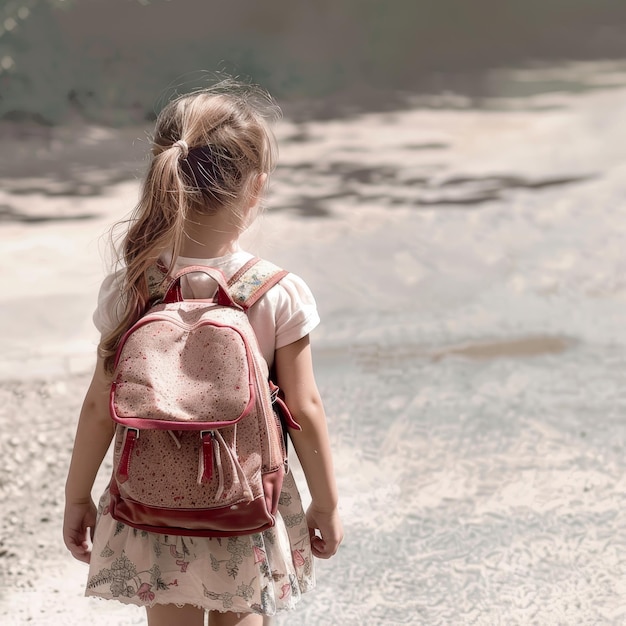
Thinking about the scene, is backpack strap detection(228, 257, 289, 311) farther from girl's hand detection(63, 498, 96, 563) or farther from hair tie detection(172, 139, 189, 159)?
girl's hand detection(63, 498, 96, 563)

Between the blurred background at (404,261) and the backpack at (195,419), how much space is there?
11.4 inches

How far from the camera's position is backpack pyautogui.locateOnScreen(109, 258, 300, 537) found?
119 cm

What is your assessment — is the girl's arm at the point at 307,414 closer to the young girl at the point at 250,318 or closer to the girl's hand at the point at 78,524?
the young girl at the point at 250,318

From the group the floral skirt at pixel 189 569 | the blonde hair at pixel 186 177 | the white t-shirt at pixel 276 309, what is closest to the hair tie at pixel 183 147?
the blonde hair at pixel 186 177

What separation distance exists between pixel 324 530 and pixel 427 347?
2.31 m

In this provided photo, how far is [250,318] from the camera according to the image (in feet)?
4.22

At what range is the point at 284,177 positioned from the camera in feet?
20.5

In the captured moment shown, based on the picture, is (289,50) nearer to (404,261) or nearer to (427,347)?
(404,261)

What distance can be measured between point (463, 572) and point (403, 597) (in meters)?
0.17

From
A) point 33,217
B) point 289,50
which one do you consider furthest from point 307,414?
point 289,50

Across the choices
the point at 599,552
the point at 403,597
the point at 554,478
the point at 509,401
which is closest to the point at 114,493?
the point at 403,597

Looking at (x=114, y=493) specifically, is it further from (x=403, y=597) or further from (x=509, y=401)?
(x=509, y=401)

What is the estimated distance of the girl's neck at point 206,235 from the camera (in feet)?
4.24

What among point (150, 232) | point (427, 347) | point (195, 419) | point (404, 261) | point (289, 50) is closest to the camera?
point (195, 419)
